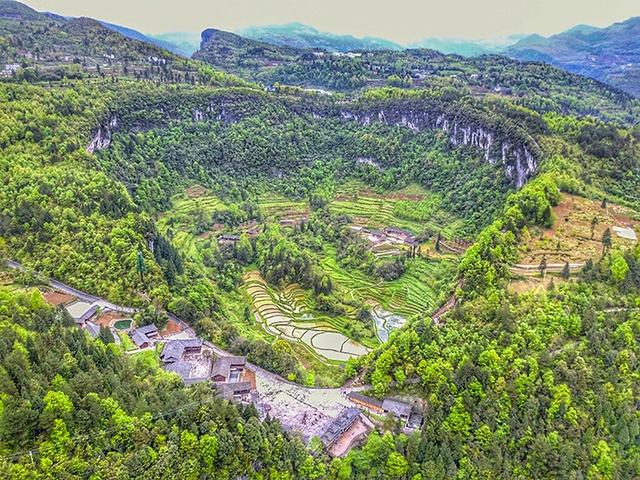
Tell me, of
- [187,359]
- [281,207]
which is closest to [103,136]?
[281,207]

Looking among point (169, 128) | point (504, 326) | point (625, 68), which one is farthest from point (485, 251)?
point (625, 68)

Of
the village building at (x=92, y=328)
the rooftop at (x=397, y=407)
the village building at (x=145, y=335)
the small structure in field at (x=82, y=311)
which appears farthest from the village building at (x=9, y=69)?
the rooftop at (x=397, y=407)

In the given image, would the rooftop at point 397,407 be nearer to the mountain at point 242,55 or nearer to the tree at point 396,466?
the tree at point 396,466

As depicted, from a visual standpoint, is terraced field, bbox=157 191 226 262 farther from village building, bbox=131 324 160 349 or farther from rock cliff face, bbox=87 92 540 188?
village building, bbox=131 324 160 349

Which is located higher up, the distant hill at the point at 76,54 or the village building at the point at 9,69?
the distant hill at the point at 76,54

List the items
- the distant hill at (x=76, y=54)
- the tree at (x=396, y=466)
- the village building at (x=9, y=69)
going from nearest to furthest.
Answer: the tree at (x=396, y=466)
the village building at (x=9, y=69)
the distant hill at (x=76, y=54)

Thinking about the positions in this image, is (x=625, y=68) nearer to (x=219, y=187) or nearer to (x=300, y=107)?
(x=300, y=107)
